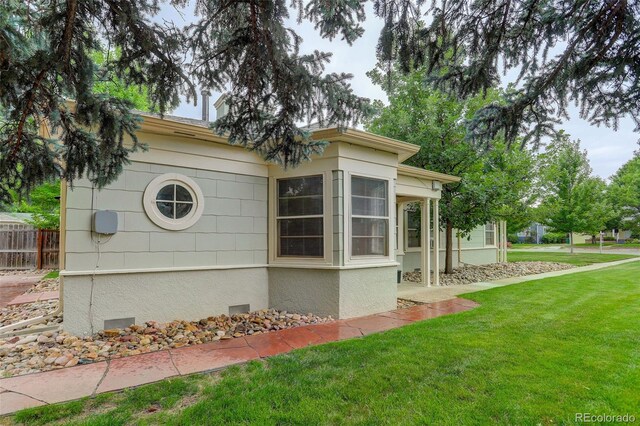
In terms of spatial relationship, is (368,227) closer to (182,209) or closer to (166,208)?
(182,209)

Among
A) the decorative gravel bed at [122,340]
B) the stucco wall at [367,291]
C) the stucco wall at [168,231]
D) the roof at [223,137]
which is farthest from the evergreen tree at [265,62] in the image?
the stucco wall at [367,291]

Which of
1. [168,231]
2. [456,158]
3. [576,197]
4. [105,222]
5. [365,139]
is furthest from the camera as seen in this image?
[576,197]

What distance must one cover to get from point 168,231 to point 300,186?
7.33ft

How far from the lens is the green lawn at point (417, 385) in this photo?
259 centimetres

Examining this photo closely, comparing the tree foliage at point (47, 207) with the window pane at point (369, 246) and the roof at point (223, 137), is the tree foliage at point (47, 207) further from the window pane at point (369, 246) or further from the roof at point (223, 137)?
the window pane at point (369, 246)

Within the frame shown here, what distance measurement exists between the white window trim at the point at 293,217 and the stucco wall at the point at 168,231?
0.41 ft

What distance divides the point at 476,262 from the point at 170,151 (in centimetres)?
1228

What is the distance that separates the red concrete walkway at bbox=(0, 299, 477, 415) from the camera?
298 centimetres

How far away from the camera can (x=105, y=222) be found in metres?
4.58

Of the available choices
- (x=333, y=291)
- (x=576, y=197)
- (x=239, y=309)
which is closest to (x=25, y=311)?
(x=239, y=309)

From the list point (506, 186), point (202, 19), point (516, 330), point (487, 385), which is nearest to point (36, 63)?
point (202, 19)

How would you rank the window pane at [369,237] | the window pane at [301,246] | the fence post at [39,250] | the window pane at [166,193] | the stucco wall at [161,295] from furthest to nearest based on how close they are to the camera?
1. the fence post at [39,250]
2. the window pane at [369,237]
3. the window pane at [301,246]
4. the window pane at [166,193]
5. the stucco wall at [161,295]

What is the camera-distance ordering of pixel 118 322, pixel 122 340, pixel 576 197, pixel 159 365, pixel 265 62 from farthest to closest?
pixel 576 197
pixel 118 322
pixel 122 340
pixel 159 365
pixel 265 62

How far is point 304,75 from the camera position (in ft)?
10.6
